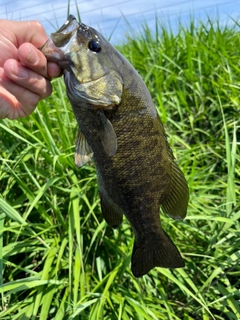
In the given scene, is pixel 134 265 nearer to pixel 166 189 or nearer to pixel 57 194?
pixel 166 189

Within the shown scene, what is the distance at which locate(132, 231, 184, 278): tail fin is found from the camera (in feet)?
5.00

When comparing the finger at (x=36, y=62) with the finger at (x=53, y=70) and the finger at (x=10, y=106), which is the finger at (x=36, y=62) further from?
the finger at (x=10, y=106)

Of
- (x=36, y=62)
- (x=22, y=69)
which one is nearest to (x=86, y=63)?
(x=36, y=62)

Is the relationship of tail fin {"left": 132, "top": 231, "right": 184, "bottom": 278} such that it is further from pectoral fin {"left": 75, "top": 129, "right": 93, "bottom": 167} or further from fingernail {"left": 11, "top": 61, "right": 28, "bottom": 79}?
fingernail {"left": 11, "top": 61, "right": 28, "bottom": 79}

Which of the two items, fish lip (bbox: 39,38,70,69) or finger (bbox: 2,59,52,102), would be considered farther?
finger (bbox: 2,59,52,102)

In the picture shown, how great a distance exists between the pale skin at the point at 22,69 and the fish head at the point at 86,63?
0.07 metres

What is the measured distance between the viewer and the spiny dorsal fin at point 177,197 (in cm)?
147

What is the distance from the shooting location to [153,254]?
1.54 metres

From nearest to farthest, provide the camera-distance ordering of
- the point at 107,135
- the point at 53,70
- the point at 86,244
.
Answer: the point at 107,135 < the point at 53,70 < the point at 86,244

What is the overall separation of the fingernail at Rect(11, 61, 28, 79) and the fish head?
0.16 meters

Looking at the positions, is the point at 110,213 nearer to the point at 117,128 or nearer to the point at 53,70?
the point at 117,128

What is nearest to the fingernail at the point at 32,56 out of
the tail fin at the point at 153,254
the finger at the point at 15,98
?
the finger at the point at 15,98

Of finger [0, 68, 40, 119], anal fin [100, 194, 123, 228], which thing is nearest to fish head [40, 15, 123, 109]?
finger [0, 68, 40, 119]

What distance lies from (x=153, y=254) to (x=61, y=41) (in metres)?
0.86
